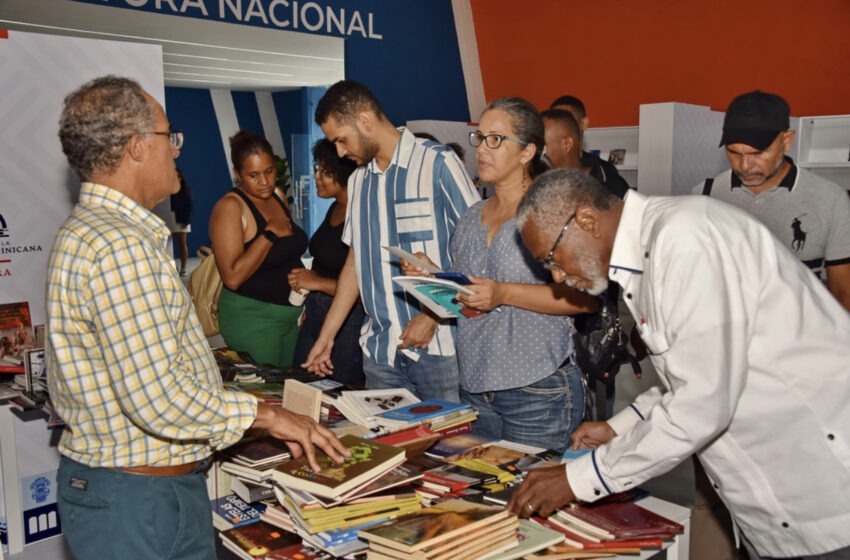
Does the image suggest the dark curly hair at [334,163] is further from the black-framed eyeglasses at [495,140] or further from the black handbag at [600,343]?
the black handbag at [600,343]

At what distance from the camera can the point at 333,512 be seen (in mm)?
1749

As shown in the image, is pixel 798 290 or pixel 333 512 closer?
pixel 798 290

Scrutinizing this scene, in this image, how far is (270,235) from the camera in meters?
3.78

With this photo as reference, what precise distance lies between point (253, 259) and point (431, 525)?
2.30m

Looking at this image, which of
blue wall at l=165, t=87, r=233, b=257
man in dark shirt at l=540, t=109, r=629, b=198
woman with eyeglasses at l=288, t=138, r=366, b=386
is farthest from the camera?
blue wall at l=165, t=87, r=233, b=257

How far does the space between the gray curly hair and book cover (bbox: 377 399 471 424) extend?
1158 millimetres

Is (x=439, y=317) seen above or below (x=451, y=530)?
above

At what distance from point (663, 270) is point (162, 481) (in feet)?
3.91

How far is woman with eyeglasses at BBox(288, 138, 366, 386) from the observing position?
3.58 meters

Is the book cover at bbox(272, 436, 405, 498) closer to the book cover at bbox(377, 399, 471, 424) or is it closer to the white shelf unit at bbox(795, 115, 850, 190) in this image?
the book cover at bbox(377, 399, 471, 424)

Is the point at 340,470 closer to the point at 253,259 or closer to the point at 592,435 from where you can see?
the point at 592,435

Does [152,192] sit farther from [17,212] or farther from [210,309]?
[210,309]

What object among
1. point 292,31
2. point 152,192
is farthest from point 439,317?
point 292,31

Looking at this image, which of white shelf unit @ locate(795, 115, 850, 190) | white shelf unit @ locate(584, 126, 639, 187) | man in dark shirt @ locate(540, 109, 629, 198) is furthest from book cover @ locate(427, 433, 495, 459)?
white shelf unit @ locate(584, 126, 639, 187)
